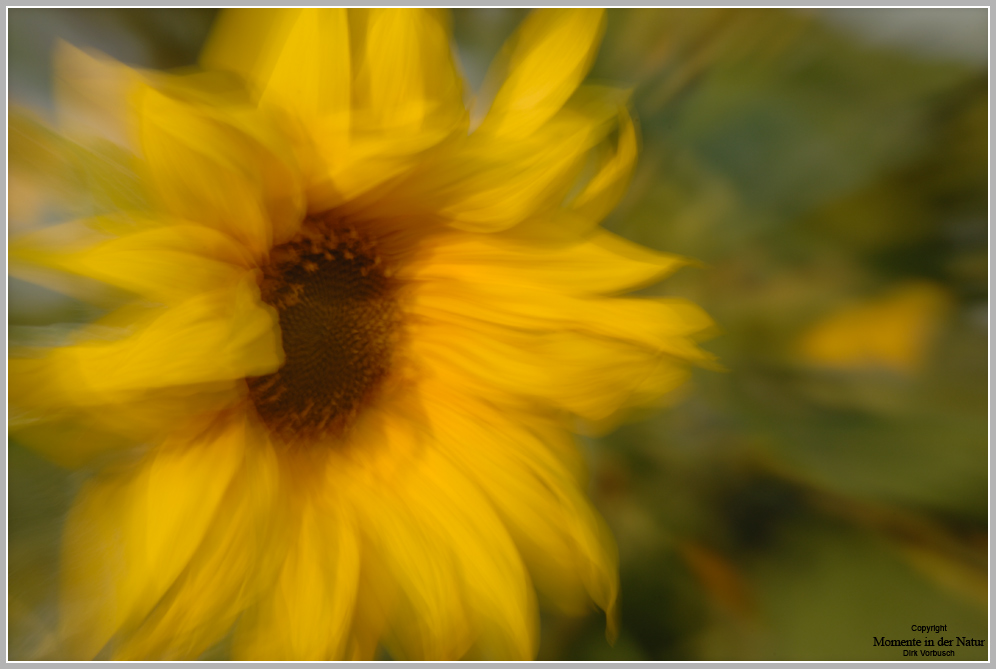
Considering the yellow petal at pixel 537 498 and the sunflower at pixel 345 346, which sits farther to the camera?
the yellow petal at pixel 537 498

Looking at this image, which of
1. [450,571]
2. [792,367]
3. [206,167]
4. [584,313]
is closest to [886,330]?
[792,367]

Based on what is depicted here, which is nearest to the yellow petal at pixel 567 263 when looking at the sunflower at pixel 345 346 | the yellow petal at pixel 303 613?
the sunflower at pixel 345 346

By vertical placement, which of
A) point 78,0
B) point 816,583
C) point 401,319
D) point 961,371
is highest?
point 78,0

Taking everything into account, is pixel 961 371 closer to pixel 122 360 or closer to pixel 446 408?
pixel 446 408

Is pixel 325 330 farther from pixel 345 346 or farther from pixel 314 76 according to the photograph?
pixel 314 76

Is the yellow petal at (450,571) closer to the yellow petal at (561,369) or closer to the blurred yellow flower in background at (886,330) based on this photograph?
the yellow petal at (561,369)

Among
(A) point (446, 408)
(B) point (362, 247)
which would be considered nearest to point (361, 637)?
(A) point (446, 408)

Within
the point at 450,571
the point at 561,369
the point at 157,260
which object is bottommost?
the point at 450,571
